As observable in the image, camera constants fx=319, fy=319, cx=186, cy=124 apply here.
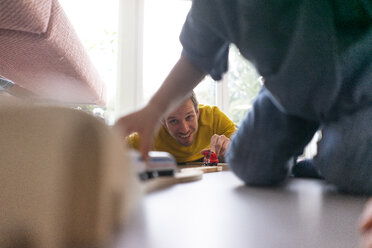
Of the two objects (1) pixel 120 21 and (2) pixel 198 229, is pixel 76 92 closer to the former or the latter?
(2) pixel 198 229

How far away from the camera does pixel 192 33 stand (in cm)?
38

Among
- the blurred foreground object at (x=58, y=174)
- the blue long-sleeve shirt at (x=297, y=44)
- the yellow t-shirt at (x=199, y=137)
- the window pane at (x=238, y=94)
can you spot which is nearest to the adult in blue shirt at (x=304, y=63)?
the blue long-sleeve shirt at (x=297, y=44)

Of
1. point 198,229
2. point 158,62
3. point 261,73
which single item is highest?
point 158,62

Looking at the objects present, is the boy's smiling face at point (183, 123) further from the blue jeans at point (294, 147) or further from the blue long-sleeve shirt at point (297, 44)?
the blue long-sleeve shirt at point (297, 44)

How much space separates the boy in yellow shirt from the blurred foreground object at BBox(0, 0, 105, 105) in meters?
0.24

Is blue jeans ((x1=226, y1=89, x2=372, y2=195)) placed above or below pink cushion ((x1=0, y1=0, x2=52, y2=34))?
below

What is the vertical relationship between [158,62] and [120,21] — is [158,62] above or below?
below

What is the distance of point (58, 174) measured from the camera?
13 centimetres

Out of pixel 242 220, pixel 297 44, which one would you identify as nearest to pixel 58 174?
pixel 242 220

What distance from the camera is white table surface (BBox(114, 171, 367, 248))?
8.2 inches

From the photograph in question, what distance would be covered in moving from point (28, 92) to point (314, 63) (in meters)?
0.61

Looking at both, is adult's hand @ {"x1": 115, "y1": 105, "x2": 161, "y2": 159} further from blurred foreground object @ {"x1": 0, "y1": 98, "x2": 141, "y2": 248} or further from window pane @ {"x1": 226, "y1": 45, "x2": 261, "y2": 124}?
window pane @ {"x1": 226, "y1": 45, "x2": 261, "y2": 124}

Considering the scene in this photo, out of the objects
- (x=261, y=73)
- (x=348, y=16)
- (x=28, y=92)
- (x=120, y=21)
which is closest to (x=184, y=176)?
(x=261, y=73)

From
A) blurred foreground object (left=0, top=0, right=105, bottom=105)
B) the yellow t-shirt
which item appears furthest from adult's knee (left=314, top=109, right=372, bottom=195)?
the yellow t-shirt
